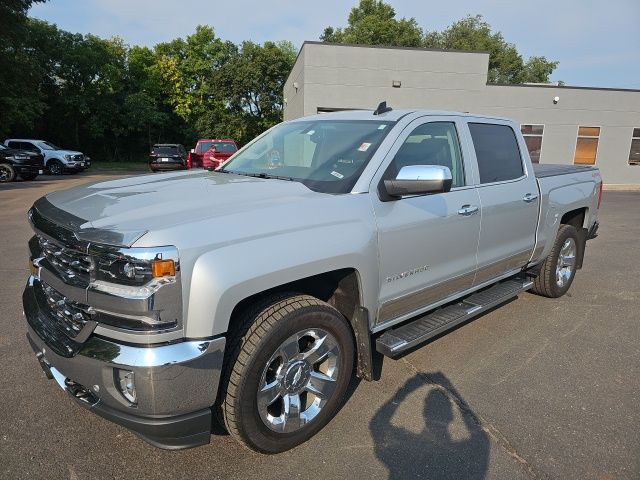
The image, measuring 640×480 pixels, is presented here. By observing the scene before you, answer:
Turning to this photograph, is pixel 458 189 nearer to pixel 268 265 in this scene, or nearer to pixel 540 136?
pixel 268 265

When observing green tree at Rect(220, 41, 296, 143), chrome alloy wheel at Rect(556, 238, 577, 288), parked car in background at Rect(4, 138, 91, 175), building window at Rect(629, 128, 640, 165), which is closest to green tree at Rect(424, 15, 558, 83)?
green tree at Rect(220, 41, 296, 143)

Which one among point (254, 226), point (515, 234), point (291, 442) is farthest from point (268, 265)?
point (515, 234)

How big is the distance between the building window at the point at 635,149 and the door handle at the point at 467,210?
24.8 metres

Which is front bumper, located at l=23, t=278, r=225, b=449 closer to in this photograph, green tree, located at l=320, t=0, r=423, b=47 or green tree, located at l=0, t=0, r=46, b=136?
green tree, located at l=0, t=0, r=46, b=136

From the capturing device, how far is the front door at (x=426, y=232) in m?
3.02

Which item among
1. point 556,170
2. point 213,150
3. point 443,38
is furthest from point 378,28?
point 556,170

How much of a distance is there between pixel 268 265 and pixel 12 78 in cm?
3135

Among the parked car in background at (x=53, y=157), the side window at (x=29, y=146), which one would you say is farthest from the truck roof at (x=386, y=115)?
the side window at (x=29, y=146)

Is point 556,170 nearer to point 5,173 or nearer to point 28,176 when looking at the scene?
point 5,173

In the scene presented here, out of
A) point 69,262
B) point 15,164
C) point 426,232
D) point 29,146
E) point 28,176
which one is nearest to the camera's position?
point 69,262

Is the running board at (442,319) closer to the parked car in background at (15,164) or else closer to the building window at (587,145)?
the parked car in background at (15,164)

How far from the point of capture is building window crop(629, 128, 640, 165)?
23.4 meters

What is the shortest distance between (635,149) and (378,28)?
109 ft

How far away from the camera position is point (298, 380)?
2695mm
